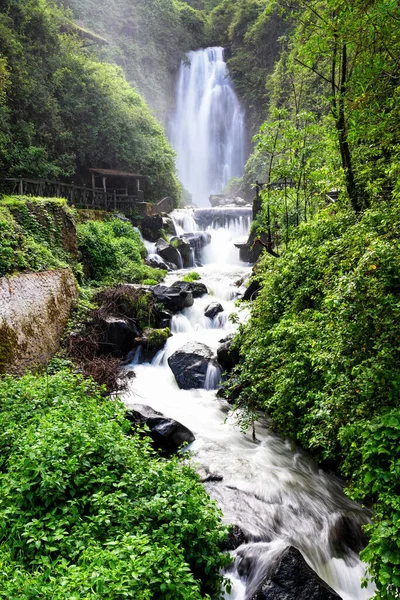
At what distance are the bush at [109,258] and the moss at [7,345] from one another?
20.1ft

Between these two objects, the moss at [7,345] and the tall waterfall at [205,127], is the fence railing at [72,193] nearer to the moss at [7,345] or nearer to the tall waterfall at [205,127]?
the moss at [7,345]

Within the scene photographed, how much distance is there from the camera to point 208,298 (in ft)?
53.3

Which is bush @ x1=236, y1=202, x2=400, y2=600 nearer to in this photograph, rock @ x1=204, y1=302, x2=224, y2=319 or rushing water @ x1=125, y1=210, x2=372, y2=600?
rushing water @ x1=125, y1=210, x2=372, y2=600

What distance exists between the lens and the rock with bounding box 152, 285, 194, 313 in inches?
563

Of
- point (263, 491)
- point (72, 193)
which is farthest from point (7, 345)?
point (72, 193)

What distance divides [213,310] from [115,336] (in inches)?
165

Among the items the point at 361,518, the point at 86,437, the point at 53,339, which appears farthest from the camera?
the point at 53,339

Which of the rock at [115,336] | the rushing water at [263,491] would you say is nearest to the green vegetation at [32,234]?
the rock at [115,336]

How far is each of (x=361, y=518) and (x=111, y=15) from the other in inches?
1908

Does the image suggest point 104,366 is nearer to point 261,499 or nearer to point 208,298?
point 261,499

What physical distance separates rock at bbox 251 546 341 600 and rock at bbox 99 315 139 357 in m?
7.95

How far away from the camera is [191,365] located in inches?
423

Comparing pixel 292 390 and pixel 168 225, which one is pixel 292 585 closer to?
pixel 292 390

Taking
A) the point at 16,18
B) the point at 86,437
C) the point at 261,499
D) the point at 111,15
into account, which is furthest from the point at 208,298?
the point at 111,15
